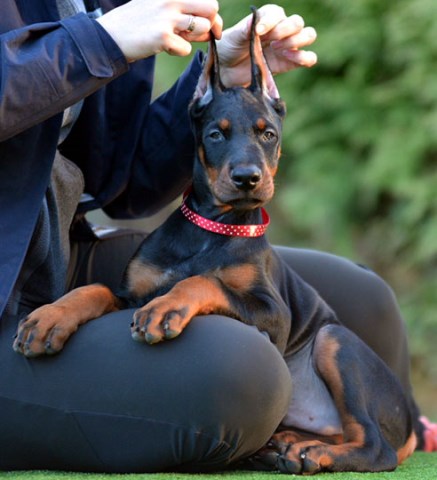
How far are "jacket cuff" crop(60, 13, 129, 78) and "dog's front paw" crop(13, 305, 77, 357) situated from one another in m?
0.77

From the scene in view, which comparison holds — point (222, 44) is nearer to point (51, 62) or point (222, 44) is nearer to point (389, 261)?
point (51, 62)

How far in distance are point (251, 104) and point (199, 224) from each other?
48cm

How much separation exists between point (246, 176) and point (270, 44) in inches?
30.9

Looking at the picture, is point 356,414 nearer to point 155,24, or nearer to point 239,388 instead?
point 239,388

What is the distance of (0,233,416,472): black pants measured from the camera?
3.03 m

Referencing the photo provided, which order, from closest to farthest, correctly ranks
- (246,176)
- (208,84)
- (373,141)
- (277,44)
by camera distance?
1. (246,176)
2. (208,84)
3. (277,44)
4. (373,141)

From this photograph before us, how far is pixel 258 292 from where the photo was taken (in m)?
3.46

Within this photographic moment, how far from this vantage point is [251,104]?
142 inches

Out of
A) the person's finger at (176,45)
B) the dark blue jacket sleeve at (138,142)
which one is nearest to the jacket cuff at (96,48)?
the person's finger at (176,45)

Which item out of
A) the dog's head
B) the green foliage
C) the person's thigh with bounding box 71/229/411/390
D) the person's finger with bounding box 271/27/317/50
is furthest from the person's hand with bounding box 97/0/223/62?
the green foliage

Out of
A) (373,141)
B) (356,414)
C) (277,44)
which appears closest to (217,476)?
(356,414)

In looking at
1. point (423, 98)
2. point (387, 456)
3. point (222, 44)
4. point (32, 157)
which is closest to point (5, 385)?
point (32, 157)

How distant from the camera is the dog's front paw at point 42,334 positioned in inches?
120

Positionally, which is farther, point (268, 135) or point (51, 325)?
point (268, 135)
